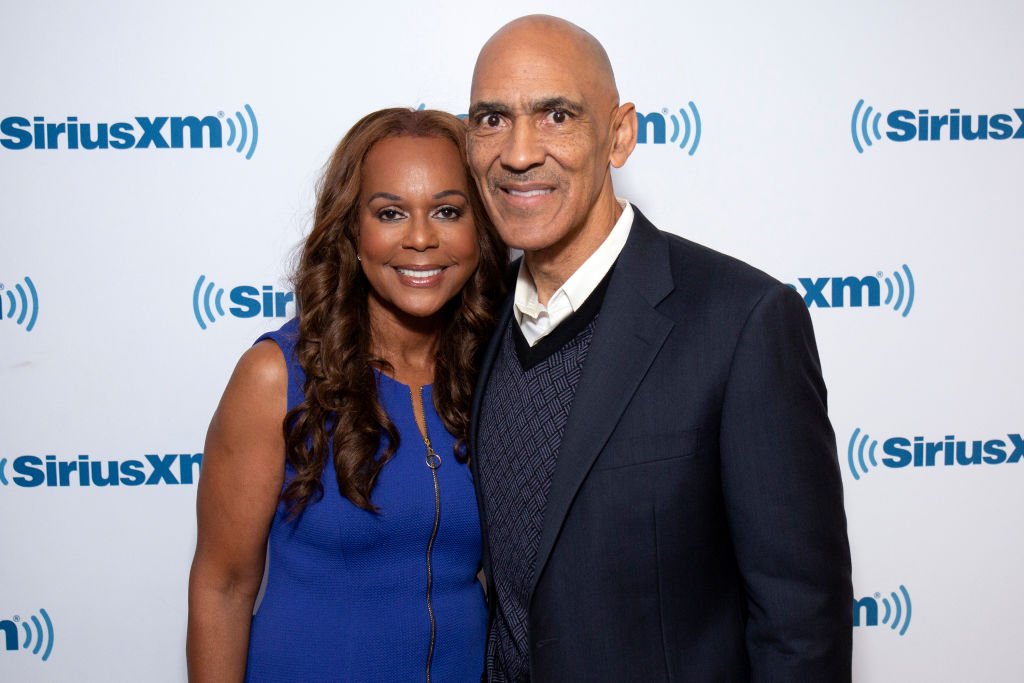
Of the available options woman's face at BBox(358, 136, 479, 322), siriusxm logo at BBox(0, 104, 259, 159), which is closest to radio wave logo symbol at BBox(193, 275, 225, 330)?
siriusxm logo at BBox(0, 104, 259, 159)

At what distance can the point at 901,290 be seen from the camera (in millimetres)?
2184

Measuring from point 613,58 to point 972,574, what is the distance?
171cm

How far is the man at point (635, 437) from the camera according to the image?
4.11ft

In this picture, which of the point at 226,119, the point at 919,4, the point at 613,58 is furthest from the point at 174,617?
the point at 919,4

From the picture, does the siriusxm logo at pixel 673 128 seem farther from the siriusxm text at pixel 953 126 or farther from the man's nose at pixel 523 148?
the man's nose at pixel 523 148

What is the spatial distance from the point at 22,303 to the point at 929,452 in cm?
238

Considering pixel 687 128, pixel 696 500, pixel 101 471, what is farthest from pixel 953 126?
pixel 101 471

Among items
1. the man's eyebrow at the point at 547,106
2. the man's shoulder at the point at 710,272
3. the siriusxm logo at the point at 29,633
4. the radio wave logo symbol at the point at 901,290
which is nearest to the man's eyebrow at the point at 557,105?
the man's eyebrow at the point at 547,106

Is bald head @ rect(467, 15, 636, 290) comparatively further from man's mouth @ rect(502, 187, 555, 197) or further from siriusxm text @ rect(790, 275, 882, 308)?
siriusxm text @ rect(790, 275, 882, 308)

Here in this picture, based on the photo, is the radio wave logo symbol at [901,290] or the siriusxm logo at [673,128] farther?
the radio wave logo symbol at [901,290]

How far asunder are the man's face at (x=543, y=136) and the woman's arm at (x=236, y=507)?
598 millimetres

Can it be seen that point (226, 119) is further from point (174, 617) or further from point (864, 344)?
point (864, 344)

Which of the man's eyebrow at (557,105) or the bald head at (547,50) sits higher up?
the bald head at (547,50)

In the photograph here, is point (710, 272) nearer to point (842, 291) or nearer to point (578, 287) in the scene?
point (578, 287)
